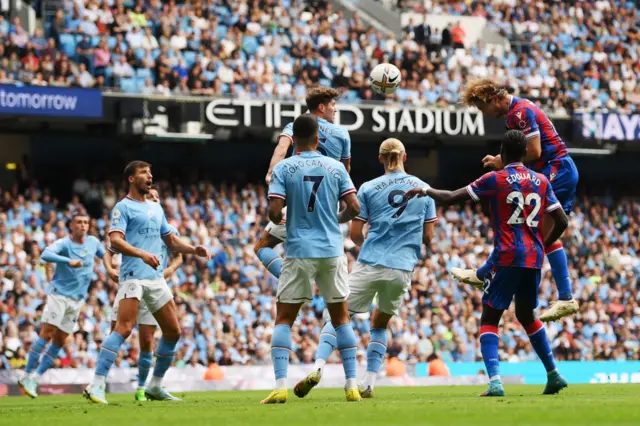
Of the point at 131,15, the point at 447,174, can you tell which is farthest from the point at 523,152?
the point at 447,174

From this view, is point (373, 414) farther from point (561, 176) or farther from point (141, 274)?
point (561, 176)

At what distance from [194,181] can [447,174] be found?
25.7 ft

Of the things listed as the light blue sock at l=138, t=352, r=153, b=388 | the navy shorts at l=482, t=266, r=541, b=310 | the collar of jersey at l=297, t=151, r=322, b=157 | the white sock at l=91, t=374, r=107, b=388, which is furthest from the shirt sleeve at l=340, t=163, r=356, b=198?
the light blue sock at l=138, t=352, r=153, b=388

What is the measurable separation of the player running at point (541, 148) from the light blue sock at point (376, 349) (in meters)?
1.10

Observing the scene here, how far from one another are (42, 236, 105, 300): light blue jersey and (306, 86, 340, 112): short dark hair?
553 cm

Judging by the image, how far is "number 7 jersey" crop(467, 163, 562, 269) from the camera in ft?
37.7

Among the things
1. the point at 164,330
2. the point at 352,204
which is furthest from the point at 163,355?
the point at 352,204

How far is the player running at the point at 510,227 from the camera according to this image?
37.7 feet

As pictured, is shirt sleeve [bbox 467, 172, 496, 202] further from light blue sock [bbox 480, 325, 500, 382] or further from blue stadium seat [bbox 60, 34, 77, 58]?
blue stadium seat [bbox 60, 34, 77, 58]

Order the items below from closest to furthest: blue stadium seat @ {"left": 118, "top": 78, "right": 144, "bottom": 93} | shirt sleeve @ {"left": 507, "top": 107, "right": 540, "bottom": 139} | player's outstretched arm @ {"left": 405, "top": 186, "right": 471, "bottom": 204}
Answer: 1. player's outstretched arm @ {"left": 405, "top": 186, "right": 471, "bottom": 204}
2. shirt sleeve @ {"left": 507, "top": 107, "right": 540, "bottom": 139}
3. blue stadium seat @ {"left": 118, "top": 78, "right": 144, "bottom": 93}

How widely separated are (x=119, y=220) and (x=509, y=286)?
411 cm

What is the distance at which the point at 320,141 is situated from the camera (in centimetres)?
1280

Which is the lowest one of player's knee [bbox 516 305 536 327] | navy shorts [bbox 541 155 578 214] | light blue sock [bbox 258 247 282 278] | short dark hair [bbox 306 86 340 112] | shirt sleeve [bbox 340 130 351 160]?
player's knee [bbox 516 305 536 327]

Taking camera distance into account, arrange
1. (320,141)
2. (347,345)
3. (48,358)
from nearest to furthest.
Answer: (347,345)
(320,141)
(48,358)
